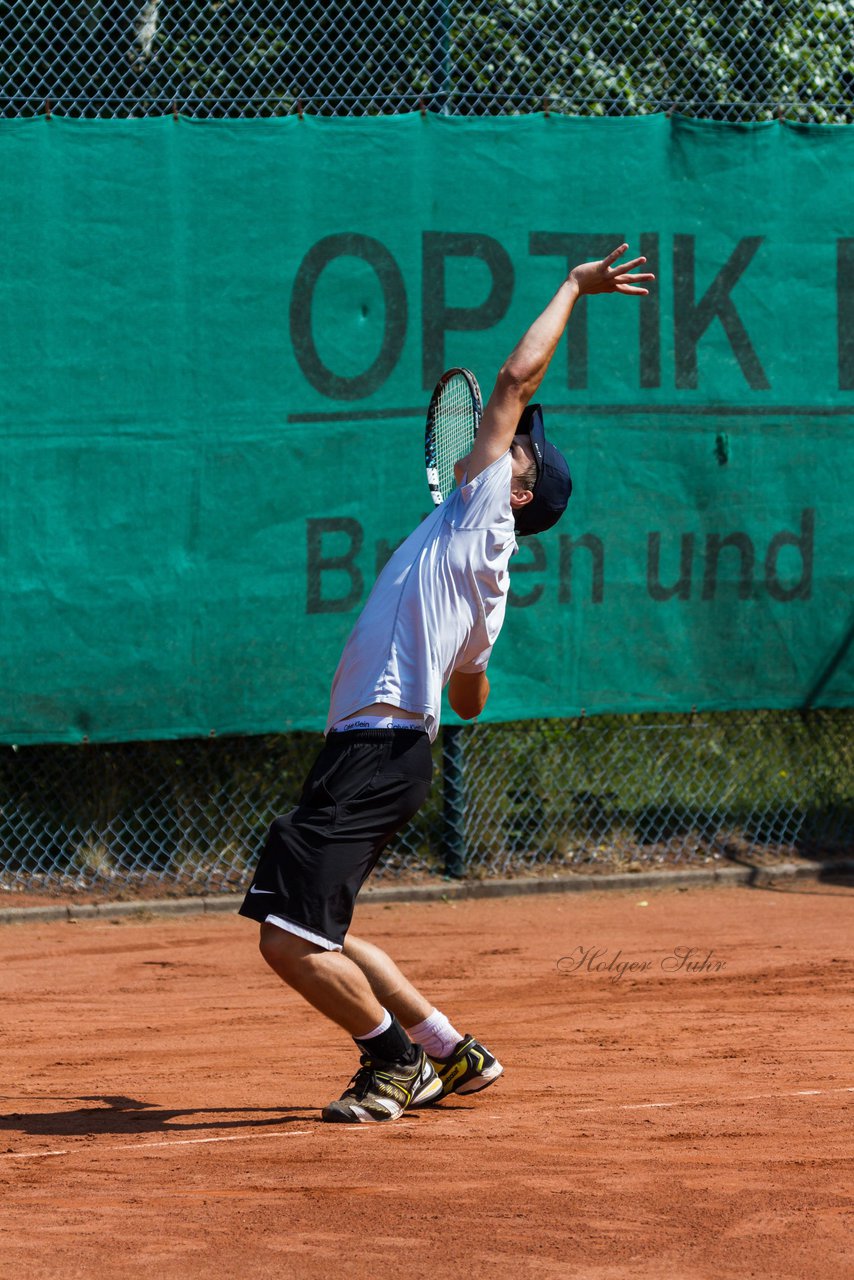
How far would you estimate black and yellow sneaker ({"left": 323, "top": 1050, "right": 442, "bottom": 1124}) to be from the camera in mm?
4132

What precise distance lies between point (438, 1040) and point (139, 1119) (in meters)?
0.78

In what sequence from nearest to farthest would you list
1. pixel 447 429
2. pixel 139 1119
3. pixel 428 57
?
pixel 139 1119
pixel 447 429
pixel 428 57

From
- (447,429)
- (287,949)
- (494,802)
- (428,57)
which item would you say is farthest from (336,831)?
(428,57)

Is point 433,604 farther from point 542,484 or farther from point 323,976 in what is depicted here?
point 323,976

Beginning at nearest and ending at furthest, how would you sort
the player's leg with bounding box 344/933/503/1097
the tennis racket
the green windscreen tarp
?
the player's leg with bounding box 344/933/503/1097
the tennis racket
the green windscreen tarp

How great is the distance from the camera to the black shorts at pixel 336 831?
3.97m

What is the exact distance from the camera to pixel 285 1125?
4121mm

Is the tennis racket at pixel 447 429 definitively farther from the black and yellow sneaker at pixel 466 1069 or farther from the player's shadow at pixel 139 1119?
the player's shadow at pixel 139 1119

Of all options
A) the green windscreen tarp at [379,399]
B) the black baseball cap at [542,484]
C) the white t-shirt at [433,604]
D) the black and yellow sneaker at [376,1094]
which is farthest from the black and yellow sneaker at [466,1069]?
the green windscreen tarp at [379,399]

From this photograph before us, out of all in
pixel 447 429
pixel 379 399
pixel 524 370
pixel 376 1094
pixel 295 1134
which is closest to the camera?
pixel 524 370

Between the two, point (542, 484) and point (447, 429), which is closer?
point (542, 484)

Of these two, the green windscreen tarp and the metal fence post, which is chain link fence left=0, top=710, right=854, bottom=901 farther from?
the green windscreen tarp

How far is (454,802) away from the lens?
7262 mm

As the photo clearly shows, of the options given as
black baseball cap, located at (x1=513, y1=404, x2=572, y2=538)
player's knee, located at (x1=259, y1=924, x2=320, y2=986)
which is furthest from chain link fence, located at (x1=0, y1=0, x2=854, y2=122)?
player's knee, located at (x1=259, y1=924, x2=320, y2=986)
